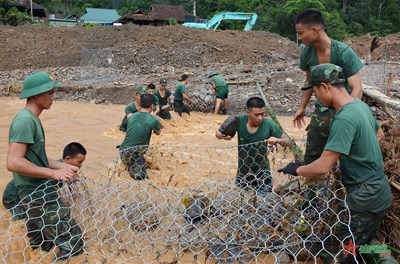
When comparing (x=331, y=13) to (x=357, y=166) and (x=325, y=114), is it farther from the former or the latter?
(x=357, y=166)

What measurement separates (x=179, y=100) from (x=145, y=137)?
4.90 meters

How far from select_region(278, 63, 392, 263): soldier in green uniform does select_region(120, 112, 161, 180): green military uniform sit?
2.55 m

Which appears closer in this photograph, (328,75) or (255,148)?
(328,75)

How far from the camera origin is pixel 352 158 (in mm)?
2441

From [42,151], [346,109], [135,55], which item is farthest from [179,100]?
[135,55]

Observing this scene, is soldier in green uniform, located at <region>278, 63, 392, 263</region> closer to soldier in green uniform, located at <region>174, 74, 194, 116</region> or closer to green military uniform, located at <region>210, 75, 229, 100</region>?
soldier in green uniform, located at <region>174, 74, 194, 116</region>

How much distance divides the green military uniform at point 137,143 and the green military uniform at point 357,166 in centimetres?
256

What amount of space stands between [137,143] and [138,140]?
0.13 ft

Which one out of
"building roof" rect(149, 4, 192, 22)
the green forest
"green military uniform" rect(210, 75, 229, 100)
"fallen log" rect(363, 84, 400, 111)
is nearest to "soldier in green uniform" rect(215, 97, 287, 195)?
"fallen log" rect(363, 84, 400, 111)

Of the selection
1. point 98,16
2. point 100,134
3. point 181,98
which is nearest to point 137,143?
point 100,134

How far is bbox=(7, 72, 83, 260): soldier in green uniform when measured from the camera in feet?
9.12

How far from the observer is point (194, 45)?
2053cm

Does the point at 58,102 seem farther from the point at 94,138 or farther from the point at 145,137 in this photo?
the point at 145,137

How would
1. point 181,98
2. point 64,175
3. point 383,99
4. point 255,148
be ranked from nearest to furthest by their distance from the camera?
point 64,175, point 255,148, point 383,99, point 181,98
